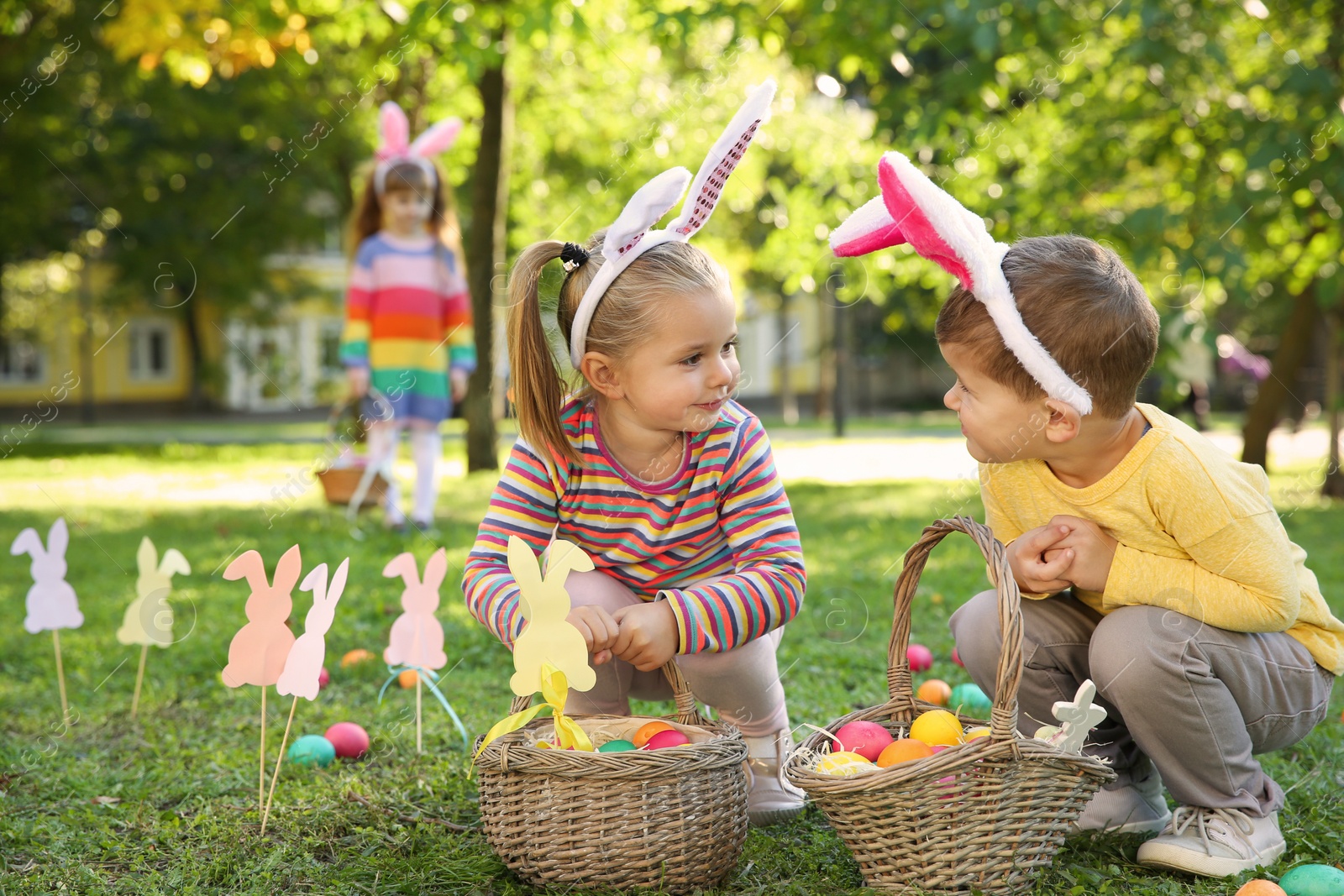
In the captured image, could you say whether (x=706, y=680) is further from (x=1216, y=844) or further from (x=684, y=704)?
(x=1216, y=844)

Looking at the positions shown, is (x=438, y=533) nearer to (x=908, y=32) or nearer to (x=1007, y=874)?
(x=908, y=32)

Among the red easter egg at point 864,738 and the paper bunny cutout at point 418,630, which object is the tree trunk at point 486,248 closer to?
the paper bunny cutout at point 418,630

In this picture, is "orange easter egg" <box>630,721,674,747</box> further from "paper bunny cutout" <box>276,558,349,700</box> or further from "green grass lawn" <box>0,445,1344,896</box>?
"paper bunny cutout" <box>276,558,349,700</box>

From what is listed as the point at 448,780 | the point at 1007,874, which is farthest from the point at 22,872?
the point at 1007,874

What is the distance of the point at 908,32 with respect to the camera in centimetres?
650

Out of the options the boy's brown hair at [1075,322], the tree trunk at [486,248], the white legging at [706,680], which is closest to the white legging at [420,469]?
the tree trunk at [486,248]

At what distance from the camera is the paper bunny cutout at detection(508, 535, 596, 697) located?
1.81 meters

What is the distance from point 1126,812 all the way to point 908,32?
5319 millimetres

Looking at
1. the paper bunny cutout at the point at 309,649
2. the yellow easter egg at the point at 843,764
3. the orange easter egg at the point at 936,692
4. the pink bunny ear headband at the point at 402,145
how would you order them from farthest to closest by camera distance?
1. the pink bunny ear headband at the point at 402,145
2. the orange easter egg at the point at 936,692
3. the paper bunny cutout at the point at 309,649
4. the yellow easter egg at the point at 843,764

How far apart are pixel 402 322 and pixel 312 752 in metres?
3.48

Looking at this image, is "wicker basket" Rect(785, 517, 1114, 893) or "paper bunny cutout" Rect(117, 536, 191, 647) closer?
"wicker basket" Rect(785, 517, 1114, 893)

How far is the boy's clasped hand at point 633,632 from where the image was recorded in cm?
193

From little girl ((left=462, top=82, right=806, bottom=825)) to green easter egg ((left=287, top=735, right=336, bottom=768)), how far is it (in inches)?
23.8

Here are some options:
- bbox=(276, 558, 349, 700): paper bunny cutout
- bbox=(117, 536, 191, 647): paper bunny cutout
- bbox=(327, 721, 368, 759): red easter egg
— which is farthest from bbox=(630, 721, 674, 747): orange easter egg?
bbox=(117, 536, 191, 647): paper bunny cutout
